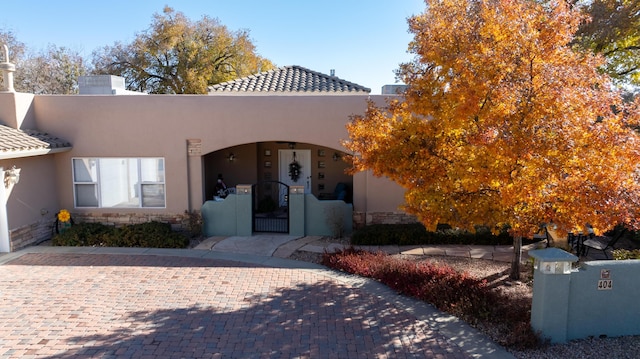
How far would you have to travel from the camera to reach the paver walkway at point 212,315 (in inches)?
251

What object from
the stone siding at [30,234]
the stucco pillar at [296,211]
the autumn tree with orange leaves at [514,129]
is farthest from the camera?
the stucco pillar at [296,211]

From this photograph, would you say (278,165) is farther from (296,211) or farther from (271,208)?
(296,211)

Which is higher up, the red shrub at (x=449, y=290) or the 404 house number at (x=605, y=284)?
the 404 house number at (x=605, y=284)

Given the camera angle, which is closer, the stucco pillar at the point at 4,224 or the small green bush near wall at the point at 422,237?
the stucco pillar at the point at 4,224

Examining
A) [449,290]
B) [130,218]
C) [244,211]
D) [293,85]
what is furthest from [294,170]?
[449,290]

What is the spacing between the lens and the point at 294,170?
56.5ft

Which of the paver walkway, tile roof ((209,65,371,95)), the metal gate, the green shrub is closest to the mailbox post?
the paver walkway

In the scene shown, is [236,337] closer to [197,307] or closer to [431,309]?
[197,307]

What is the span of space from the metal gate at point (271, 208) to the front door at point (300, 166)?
51 cm

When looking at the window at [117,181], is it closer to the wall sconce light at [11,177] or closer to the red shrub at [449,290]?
the wall sconce light at [11,177]

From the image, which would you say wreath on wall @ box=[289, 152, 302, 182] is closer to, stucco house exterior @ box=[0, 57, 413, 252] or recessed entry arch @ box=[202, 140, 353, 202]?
recessed entry arch @ box=[202, 140, 353, 202]

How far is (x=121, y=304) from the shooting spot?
7957 millimetres

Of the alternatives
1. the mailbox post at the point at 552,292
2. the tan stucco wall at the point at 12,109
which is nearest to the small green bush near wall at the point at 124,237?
the tan stucco wall at the point at 12,109

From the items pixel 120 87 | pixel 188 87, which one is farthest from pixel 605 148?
pixel 188 87
